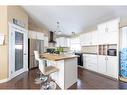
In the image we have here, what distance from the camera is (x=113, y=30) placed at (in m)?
4.82

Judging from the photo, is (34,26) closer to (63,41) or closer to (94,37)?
(63,41)

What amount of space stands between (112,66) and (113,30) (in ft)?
4.53

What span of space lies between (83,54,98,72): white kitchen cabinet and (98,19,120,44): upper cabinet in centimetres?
89

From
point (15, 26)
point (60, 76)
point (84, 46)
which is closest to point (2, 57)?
point (15, 26)

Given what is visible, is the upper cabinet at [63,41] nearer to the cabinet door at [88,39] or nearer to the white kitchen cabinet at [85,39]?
the white kitchen cabinet at [85,39]

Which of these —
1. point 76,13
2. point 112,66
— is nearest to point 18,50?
point 76,13

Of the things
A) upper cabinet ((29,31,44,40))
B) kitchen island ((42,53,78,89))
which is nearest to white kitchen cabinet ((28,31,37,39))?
upper cabinet ((29,31,44,40))

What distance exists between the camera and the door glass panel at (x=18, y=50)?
5203 millimetres

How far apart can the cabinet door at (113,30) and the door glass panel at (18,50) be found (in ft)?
12.4

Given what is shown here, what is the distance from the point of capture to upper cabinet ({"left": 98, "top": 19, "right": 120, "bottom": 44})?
4.73 m

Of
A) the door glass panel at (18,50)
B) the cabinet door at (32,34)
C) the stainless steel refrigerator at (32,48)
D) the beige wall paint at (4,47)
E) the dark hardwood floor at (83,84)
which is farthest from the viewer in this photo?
the cabinet door at (32,34)

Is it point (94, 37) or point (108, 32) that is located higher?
point (108, 32)

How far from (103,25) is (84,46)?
94.4 inches

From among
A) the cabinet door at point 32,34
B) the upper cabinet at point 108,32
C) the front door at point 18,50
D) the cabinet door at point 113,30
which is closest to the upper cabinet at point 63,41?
the cabinet door at point 32,34
